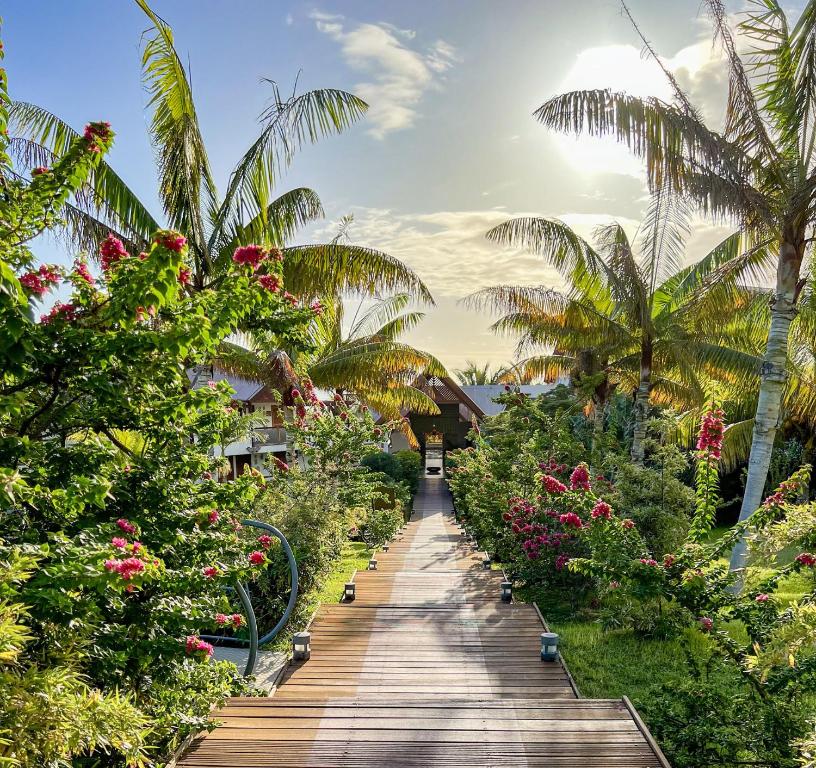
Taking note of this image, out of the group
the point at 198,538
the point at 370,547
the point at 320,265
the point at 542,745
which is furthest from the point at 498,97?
the point at 370,547

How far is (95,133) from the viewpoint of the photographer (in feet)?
10.2

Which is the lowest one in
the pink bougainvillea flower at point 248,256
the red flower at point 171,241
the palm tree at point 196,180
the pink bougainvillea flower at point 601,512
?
the pink bougainvillea flower at point 601,512

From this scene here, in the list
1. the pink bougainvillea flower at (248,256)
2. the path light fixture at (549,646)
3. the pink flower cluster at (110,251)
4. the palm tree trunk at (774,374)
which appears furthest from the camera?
the palm tree trunk at (774,374)

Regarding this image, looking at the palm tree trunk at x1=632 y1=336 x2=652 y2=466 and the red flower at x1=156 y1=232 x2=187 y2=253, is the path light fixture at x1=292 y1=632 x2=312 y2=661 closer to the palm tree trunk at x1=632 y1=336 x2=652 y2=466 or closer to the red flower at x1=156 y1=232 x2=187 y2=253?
the red flower at x1=156 y1=232 x2=187 y2=253

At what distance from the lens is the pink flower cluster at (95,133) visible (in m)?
3.07

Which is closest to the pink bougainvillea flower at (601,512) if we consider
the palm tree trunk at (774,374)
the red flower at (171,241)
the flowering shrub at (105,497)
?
the flowering shrub at (105,497)

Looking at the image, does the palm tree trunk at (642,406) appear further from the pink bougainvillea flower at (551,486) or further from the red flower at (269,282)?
the red flower at (269,282)

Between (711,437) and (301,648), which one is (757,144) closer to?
(711,437)

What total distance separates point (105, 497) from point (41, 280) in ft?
4.18

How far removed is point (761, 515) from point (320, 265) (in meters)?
7.03

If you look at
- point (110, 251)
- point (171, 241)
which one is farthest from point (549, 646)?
point (110, 251)

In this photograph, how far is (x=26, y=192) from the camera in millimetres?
2990

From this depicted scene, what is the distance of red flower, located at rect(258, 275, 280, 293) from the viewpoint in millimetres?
3660

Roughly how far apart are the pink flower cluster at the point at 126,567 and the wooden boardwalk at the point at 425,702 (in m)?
1.56
